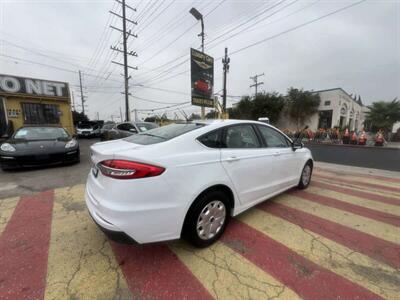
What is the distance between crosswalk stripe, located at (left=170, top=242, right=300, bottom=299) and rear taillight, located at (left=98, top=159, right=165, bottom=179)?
1031 millimetres

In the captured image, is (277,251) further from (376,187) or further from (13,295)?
(376,187)

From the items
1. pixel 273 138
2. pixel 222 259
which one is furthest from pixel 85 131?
pixel 222 259

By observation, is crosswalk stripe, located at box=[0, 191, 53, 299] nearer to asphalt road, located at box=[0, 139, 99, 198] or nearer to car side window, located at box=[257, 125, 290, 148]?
asphalt road, located at box=[0, 139, 99, 198]

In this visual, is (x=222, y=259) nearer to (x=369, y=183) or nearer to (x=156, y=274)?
(x=156, y=274)

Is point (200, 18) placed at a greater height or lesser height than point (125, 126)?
greater

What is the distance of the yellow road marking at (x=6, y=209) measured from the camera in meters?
2.76

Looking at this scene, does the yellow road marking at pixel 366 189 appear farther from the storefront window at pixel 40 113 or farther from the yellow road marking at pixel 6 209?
the storefront window at pixel 40 113

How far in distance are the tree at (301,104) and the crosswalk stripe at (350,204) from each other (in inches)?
981

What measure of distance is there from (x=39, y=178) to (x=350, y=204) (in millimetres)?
6669

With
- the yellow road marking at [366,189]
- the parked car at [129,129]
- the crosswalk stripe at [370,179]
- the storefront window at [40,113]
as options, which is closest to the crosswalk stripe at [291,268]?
the yellow road marking at [366,189]

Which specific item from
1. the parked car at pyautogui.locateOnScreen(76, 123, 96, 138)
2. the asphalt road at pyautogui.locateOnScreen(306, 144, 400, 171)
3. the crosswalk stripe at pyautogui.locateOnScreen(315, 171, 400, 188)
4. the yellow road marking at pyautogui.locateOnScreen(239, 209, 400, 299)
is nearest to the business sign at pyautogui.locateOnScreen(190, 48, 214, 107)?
the asphalt road at pyautogui.locateOnScreen(306, 144, 400, 171)

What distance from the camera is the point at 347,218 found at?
2977mm

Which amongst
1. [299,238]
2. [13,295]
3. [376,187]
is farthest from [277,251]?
[376,187]

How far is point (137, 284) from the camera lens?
1754mm
